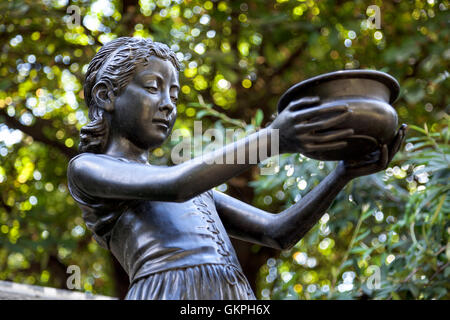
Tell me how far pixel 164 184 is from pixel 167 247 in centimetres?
27

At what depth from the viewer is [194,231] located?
101 inches

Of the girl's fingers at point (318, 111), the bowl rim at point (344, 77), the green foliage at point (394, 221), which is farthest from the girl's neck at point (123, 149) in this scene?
the green foliage at point (394, 221)

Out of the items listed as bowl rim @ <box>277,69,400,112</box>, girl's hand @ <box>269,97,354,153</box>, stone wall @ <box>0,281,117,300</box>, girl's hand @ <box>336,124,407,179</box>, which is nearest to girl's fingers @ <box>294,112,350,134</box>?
girl's hand @ <box>269,97,354,153</box>

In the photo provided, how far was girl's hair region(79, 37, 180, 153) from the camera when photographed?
8.98 ft

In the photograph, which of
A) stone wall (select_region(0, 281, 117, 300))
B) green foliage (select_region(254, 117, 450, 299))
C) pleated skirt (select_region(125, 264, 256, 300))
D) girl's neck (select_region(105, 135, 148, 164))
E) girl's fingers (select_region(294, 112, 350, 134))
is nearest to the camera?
girl's fingers (select_region(294, 112, 350, 134))

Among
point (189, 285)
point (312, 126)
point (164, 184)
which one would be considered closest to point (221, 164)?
point (164, 184)

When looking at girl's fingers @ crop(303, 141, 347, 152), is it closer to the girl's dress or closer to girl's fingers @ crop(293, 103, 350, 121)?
girl's fingers @ crop(293, 103, 350, 121)

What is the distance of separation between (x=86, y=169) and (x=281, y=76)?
565 centimetres

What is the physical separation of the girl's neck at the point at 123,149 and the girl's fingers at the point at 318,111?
77 cm

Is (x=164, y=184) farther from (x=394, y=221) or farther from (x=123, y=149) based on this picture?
(x=394, y=221)

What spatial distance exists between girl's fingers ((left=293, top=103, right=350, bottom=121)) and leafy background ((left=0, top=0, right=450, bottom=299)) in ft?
11.2

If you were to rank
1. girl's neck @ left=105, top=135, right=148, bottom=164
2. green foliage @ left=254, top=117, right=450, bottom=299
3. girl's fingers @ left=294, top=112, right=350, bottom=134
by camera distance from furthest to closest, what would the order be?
1. green foliage @ left=254, top=117, right=450, bottom=299
2. girl's neck @ left=105, top=135, right=148, bottom=164
3. girl's fingers @ left=294, top=112, right=350, bottom=134

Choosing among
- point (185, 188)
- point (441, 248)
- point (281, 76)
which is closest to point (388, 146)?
point (185, 188)

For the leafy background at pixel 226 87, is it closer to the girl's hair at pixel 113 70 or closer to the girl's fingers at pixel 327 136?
the girl's hair at pixel 113 70
